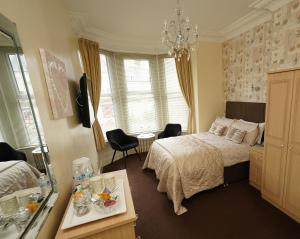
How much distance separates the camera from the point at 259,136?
2.63 m

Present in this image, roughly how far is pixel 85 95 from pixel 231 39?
3.50 metres

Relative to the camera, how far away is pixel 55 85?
1312 mm

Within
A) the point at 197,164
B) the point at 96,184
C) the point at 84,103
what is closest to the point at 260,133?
the point at 197,164

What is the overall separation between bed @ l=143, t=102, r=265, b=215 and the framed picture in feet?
5.31

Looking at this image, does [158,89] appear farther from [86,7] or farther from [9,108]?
[9,108]

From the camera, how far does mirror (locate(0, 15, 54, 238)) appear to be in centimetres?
68

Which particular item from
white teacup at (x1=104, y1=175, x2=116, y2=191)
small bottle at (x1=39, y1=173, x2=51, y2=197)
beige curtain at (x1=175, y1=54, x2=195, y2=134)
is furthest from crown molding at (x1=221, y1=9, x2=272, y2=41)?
small bottle at (x1=39, y1=173, x2=51, y2=197)

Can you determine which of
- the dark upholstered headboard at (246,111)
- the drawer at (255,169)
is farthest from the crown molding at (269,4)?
the drawer at (255,169)

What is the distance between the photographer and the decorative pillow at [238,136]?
2.74 meters

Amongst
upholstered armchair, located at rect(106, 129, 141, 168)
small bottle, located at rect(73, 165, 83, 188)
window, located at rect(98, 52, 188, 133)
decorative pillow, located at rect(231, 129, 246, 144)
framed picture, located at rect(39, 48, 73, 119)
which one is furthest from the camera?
window, located at rect(98, 52, 188, 133)

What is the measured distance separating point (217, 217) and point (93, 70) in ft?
10.8

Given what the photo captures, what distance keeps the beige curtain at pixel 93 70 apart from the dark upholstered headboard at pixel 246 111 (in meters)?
3.06

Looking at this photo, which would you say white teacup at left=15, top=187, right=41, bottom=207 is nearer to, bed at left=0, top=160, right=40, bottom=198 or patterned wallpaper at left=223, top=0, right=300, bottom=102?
bed at left=0, top=160, right=40, bottom=198

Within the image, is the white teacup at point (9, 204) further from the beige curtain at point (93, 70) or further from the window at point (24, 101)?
the beige curtain at point (93, 70)
